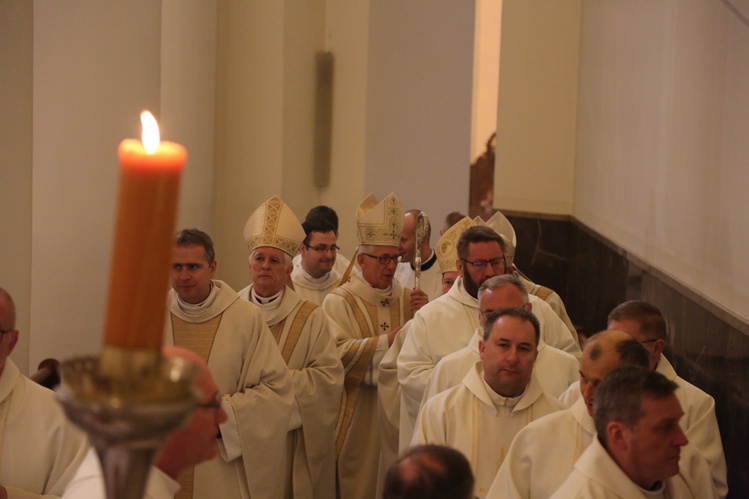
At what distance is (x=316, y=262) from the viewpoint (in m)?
7.82

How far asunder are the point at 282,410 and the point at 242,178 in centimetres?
597

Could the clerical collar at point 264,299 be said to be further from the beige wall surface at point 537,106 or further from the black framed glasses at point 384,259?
the beige wall surface at point 537,106

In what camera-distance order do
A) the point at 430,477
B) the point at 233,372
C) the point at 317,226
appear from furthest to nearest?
1. the point at 317,226
2. the point at 233,372
3. the point at 430,477

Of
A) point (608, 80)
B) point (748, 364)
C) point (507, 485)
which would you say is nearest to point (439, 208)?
point (608, 80)

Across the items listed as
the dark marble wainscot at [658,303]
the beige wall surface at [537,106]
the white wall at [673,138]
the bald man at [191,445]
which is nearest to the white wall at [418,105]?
the beige wall surface at [537,106]

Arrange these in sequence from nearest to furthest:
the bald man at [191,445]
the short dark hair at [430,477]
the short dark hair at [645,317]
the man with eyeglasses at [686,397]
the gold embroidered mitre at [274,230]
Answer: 1. the bald man at [191,445]
2. the short dark hair at [430,477]
3. the man with eyeglasses at [686,397]
4. the short dark hair at [645,317]
5. the gold embroidered mitre at [274,230]

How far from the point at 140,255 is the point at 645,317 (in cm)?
401

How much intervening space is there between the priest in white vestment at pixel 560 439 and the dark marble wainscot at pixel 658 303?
111 cm

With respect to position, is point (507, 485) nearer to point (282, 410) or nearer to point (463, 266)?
point (282, 410)

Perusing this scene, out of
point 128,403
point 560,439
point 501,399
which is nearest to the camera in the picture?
point 128,403

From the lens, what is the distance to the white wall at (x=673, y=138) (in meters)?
4.99

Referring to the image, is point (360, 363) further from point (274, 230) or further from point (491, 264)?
point (491, 264)

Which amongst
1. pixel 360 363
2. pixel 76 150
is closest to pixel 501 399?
pixel 360 363

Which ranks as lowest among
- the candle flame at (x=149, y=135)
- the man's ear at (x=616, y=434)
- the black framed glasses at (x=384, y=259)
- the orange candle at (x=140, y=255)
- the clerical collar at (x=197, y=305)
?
the man's ear at (x=616, y=434)
